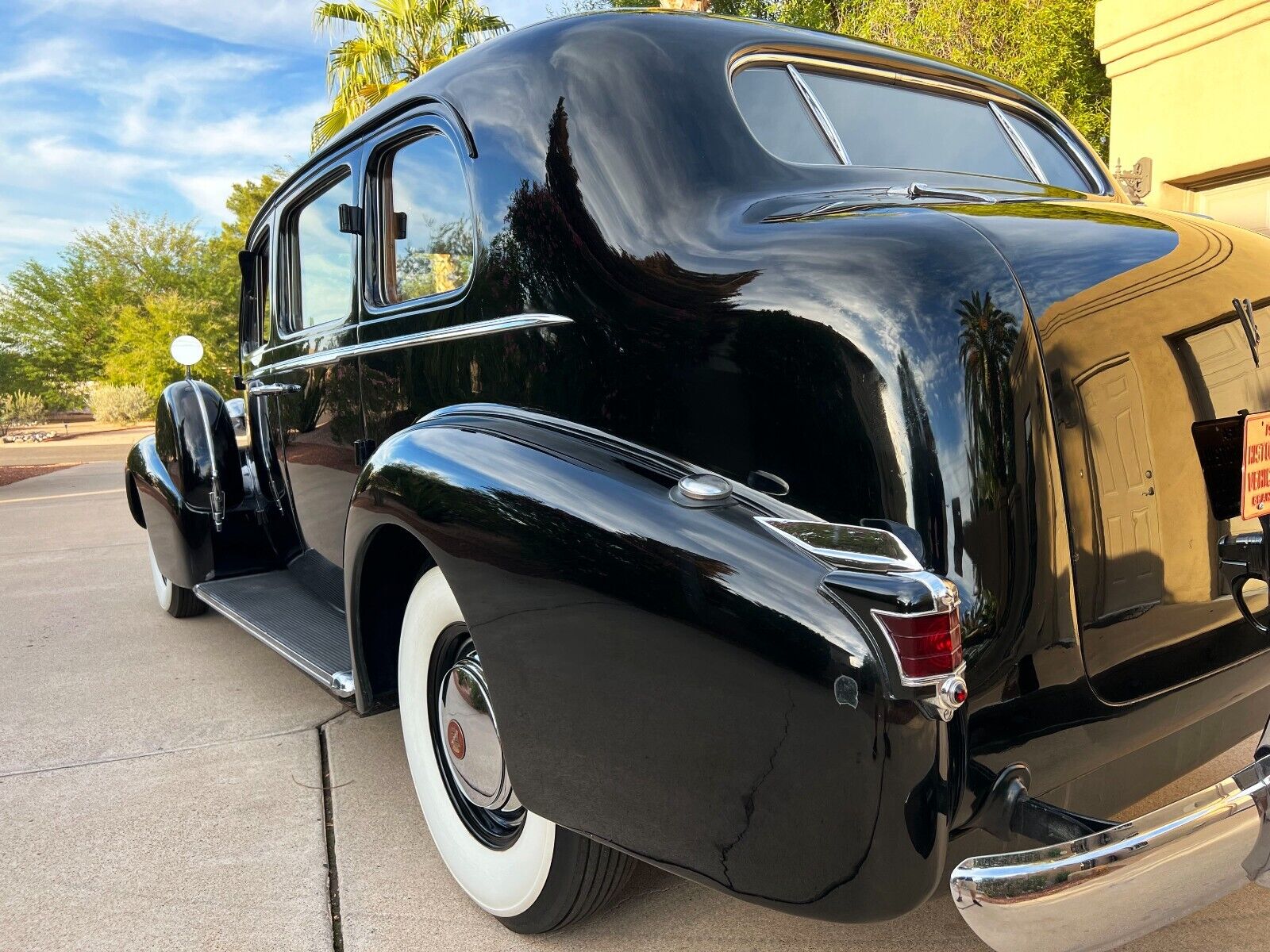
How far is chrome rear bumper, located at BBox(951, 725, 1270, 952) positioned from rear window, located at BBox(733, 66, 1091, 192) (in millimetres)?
1503

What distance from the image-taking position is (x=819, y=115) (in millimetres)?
2346

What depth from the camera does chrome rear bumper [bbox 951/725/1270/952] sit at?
4.60ft

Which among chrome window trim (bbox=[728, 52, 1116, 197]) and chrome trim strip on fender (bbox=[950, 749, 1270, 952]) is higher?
chrome window trim (bbox=[728, 52, 1116, 197])

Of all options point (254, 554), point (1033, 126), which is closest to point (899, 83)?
point (1033, 126)

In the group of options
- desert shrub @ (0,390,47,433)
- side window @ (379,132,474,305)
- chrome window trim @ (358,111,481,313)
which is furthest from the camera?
desert shrub @ (0,390,47,433)

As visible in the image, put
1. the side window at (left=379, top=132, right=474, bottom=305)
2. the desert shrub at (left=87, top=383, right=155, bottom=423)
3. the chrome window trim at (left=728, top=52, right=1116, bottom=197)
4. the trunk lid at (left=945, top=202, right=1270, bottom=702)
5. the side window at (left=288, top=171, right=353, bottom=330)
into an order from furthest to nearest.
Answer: the desert shrub at (left=87, top=383, right=155, bottom=423)
the side window at (left=288, top=171, right=353, bottom=330)
the side window at (left=379, top=132, right=474, bottom=305)
the chrome window trim at (left=728, top=52, right=1116, bottom=197)
the trunk lid at (left=945, top=202, right=1270, bottom=702)

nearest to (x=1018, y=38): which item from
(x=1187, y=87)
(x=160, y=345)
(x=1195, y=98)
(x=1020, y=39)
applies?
(x=1020, y=39)

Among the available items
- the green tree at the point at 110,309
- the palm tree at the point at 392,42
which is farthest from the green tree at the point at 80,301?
the palm tree at the point at 392,42

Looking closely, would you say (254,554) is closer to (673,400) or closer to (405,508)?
(405,508)

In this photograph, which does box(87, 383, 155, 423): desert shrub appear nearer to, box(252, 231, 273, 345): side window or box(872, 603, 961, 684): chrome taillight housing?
box(252, 231, 273, 345): side window

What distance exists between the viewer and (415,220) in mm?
2840

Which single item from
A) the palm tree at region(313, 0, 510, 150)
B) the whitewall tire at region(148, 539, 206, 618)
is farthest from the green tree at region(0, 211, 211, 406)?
the whitewall tire at region(148, 539, 206, 618)

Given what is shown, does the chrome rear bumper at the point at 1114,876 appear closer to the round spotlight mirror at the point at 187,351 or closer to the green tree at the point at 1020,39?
the round spotlight mirror at the point at 187,351

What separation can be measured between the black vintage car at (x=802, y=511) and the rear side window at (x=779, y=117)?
11 mm
